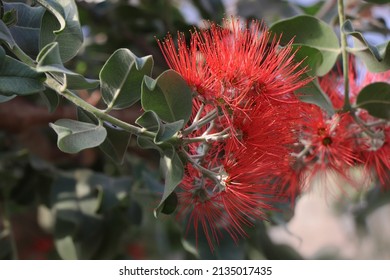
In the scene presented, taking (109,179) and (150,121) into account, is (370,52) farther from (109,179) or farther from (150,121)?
(109,179)

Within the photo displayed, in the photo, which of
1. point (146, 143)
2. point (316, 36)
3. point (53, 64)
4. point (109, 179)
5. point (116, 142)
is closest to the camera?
point (53, 64)

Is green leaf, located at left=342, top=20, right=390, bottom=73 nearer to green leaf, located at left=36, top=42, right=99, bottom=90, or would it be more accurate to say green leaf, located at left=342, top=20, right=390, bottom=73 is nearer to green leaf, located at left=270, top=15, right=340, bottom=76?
green leaf, located at left=270, top=15, right=340, bottom=76

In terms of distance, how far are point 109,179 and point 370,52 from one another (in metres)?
0.83

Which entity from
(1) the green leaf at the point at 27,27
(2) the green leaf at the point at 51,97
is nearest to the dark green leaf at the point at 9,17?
(1) the green leaf at the point at 27,27

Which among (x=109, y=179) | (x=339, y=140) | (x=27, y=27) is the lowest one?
(x=109, y=179)

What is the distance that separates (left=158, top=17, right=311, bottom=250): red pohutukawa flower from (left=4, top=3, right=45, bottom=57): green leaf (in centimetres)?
22

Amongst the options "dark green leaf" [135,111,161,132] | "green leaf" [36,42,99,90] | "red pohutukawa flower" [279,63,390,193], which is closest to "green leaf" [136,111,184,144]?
"dark green leaf" [135,111,161,132]

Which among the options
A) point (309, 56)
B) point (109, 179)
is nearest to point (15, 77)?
point (309, 56)

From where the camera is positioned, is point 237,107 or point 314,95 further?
point 314,95

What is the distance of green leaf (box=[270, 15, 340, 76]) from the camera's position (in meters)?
1.26

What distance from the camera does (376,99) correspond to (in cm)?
126

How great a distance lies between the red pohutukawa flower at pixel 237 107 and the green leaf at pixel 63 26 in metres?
0.14

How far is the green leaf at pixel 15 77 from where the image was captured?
0.99 meters
